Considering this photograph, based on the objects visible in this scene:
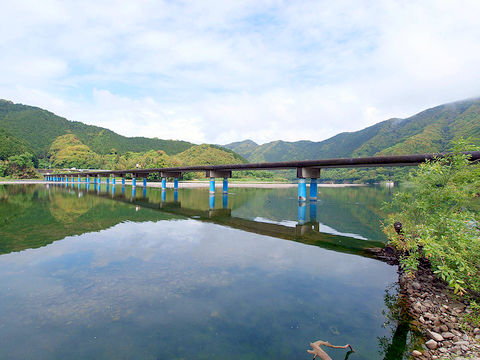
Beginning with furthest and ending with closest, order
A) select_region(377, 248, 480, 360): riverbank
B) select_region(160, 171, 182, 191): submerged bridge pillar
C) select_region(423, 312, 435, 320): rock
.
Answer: select_region(160, 171, 182, 191): submerged bridge pillar → select_region(423, 312, 435, 320): rock → select_region(377, 248, 480, 360): riverbank

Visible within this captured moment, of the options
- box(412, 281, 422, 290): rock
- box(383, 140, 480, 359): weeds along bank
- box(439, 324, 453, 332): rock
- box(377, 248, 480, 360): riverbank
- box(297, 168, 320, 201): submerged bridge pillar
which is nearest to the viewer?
box(377, 248, 480, 360): riverbank

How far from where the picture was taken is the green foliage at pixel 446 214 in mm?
8750

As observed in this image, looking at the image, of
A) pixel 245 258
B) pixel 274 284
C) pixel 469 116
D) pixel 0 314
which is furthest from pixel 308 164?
pixel 469 116

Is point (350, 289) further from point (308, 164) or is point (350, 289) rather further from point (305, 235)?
point (308, 164)

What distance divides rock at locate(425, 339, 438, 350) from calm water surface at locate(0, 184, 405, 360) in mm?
726

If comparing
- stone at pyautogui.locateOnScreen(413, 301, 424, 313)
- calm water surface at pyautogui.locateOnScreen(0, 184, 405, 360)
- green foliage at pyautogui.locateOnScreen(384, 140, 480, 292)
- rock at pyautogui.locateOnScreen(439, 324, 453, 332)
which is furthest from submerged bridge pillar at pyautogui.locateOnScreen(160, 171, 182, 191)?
rock at pyautogui.locateOnScreen(439, 324, 453, 332)

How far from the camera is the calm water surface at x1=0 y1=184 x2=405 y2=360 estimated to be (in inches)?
265

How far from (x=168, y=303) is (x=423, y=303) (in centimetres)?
885

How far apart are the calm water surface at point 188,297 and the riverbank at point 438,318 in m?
0.74

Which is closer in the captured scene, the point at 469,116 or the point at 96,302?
the point at 96,302

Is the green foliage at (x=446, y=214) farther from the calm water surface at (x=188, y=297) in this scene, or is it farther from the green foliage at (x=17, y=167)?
the green foliage at (x=17, y=167)

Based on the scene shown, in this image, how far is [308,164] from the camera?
45.4 meters

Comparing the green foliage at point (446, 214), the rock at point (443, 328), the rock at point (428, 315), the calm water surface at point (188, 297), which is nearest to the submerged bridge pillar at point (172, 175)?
the calm water surface at point (188, 297)

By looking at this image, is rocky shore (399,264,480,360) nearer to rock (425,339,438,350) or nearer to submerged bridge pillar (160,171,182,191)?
rock (425,339,438,350)
